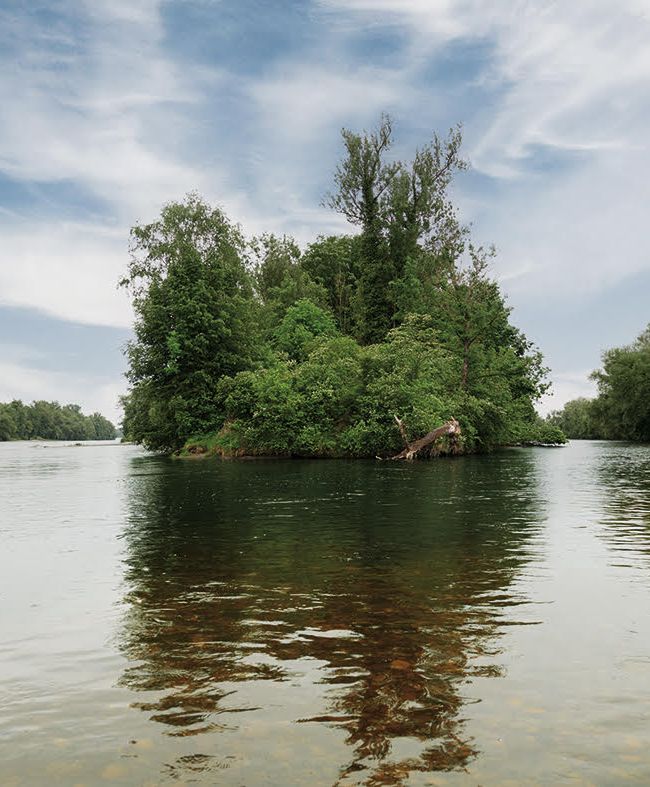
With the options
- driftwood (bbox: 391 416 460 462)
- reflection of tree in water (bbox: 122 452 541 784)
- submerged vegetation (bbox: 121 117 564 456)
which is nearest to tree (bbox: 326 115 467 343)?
submerged vegetation (bbox: 121 117 564 456)

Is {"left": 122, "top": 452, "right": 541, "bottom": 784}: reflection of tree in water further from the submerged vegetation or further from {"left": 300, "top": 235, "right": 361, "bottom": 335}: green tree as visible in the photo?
{"left": 300, "top": 235, "right": 361, "bottom": 335}: green tree

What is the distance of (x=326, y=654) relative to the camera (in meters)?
6.77

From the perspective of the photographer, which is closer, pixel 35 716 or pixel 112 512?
pixel 35 716

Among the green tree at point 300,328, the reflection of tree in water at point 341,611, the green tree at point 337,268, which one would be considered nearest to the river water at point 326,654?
the reflection of tree in water at point 341,611

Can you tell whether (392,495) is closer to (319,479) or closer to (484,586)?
(319,479)

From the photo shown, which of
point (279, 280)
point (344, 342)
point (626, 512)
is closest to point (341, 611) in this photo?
point (626, 512)

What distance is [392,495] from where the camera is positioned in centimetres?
2280

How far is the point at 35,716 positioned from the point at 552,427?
7699 cm

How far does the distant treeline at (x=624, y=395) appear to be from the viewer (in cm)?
10194

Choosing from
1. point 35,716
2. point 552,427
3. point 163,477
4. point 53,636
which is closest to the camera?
point 35,716

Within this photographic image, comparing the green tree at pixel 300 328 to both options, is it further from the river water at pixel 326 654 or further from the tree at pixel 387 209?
the river water at pixel 326 654

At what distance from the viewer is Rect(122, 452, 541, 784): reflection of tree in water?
5.23 metres

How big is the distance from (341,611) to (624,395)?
106 meters

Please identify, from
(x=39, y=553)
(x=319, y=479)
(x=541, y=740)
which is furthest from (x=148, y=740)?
(x=319, y=479)
